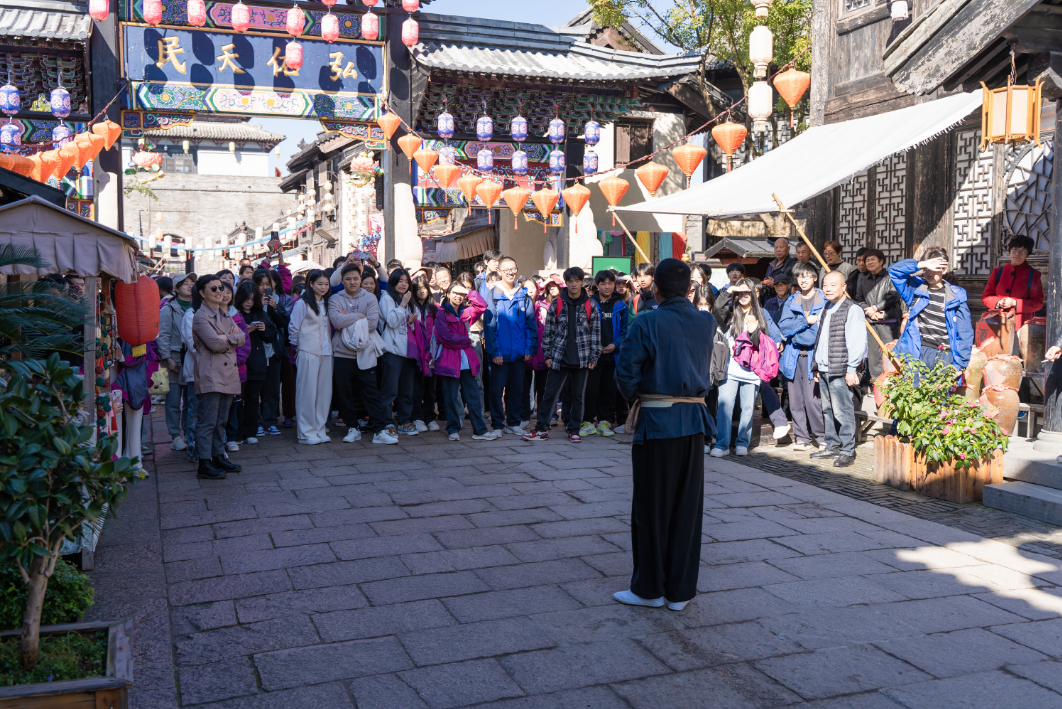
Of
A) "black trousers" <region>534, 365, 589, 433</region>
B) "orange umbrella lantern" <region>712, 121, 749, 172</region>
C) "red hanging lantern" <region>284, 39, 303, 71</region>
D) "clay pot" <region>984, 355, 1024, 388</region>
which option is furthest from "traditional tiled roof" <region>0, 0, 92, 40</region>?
"clay pot" <region>984, 355, 1024, 388</region>

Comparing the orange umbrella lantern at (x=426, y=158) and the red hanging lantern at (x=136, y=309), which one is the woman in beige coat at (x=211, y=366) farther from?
the orange umbrella lantern at (x=426, y=158)

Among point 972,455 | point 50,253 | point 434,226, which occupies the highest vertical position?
point 434,226

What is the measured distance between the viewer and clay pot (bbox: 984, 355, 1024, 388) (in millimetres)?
7617

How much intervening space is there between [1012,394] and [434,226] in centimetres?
2230

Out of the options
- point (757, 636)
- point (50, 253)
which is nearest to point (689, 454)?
point (757, 636)

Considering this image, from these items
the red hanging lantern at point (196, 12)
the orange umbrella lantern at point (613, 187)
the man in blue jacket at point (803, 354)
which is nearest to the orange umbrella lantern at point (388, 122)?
the red hanging lantern at point (196, 12)

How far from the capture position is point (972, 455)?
662 centimetres

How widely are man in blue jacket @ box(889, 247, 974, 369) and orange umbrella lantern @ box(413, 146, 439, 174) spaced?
801cm

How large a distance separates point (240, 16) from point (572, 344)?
311 inches

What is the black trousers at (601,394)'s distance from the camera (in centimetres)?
952

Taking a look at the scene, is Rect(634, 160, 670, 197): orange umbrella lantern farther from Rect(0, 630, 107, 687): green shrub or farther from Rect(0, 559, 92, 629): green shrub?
Rect(0, 630, 107, 687): green shrub

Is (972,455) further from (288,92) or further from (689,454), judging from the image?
(288,92)

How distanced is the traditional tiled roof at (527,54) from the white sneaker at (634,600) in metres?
11.1

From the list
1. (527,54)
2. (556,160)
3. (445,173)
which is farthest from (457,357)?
(527,54)
